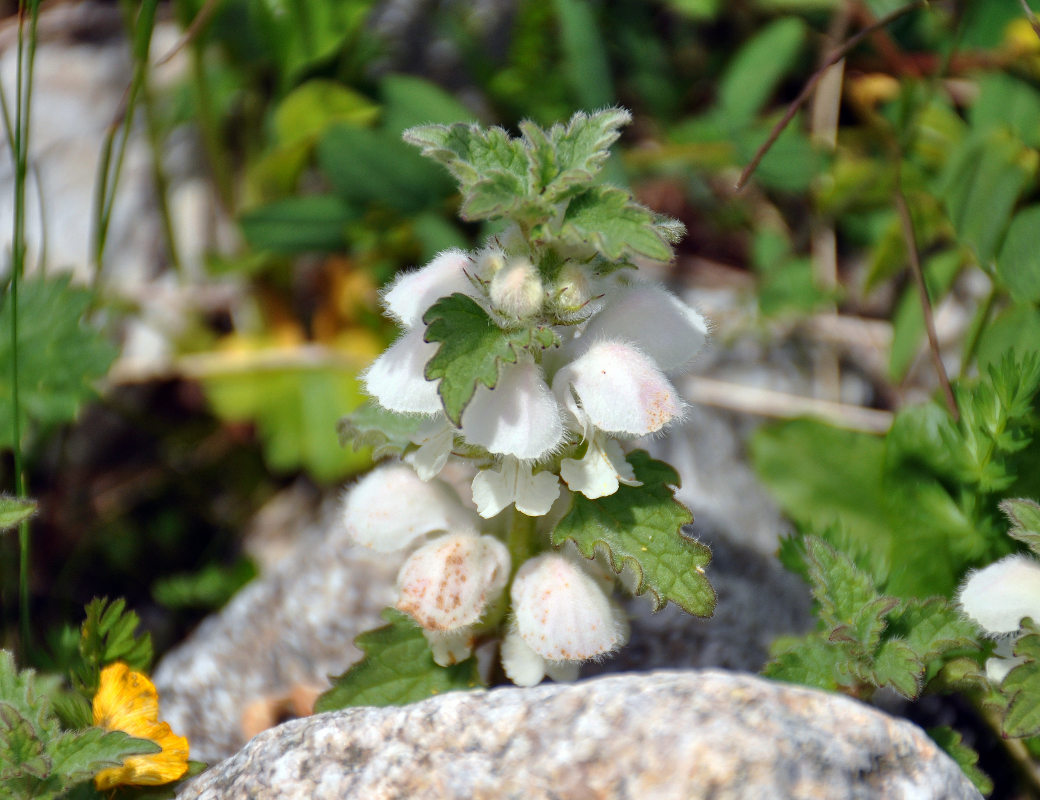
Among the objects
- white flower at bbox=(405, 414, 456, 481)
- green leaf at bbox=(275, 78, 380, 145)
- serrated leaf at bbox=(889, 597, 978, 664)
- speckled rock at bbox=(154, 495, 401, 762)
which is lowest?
speckled rock at bbox=(154, 495, 401, 762)

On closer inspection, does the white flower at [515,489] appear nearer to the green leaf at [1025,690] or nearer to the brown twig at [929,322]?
the green leaf at [1025,690]

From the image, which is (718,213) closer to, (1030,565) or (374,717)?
(1030,565)

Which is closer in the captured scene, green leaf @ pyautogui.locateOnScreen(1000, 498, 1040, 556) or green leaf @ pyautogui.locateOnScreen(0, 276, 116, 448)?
green leaf @ pyautogui.locateOnScreen(1000, 498, 1040, 556)

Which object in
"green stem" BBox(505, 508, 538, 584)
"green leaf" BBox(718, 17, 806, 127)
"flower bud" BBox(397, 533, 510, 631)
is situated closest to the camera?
"flower bud" BBox(397, 533, 510, 631)

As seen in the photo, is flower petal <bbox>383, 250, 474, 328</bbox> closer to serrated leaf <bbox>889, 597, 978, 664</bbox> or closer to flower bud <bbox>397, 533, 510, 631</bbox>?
flower bud <bbox>397, 533, 510, 631</bbox>

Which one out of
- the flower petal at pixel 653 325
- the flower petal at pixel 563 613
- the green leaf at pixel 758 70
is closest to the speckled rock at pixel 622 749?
the flower petal at pixel 563 613

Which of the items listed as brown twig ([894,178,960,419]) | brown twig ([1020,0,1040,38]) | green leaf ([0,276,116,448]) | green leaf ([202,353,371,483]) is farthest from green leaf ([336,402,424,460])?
brown twig ([1020,0,1040,38])

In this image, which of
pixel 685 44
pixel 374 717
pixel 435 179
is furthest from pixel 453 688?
pixel 685 44

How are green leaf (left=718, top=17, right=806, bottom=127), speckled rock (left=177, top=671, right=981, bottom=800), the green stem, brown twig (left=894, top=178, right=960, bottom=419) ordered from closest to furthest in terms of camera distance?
speckled rock (left=177, top=671, right=981, bottom=800) → the green stem → brown twig (left=894, top=178, right=960, bottom=419) → green leaf (left=718, top=17, right=806, bottom=127)
